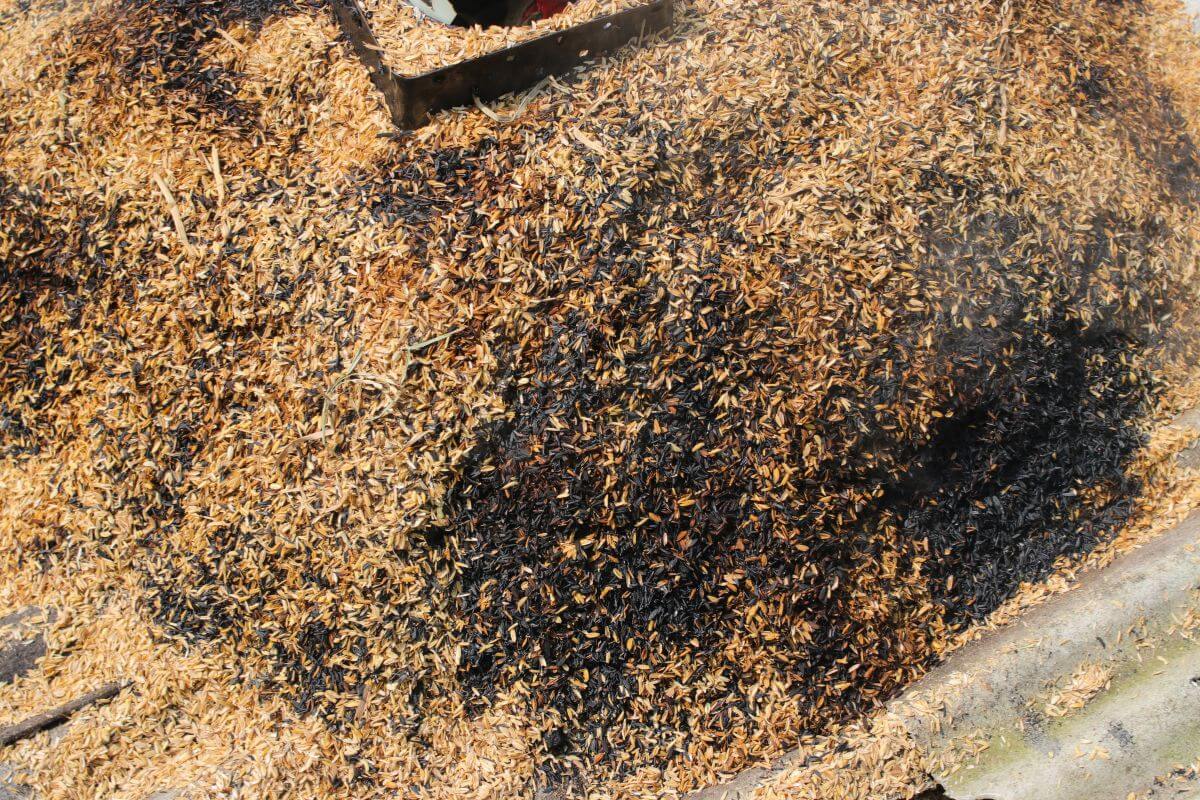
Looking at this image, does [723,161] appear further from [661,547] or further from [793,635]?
[793,635]

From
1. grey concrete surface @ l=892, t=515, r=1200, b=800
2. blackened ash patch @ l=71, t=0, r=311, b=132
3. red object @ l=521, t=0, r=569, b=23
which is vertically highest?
red object @ l=521, t=0, r=569, b=23

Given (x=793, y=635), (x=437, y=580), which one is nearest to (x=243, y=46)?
(x=437, y=580)

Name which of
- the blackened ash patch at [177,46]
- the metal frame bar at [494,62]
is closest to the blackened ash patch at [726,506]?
the metal frame bar at [494,62]

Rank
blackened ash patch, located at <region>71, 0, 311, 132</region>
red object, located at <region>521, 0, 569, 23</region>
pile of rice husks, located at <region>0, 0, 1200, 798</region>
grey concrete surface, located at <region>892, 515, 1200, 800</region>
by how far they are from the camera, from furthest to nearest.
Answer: red object, located at <region>521, 0, 569, 23</region> < blackened ash patch, located at <region>71, 0, 311, 132</region> < pile of rice husks, located at <region>0, 0, 1200, 798</region> < grey concrete surface, located at <region>892, 515, 1200, 800</region>

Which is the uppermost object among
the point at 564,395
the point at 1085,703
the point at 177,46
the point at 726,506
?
the point at 177,46

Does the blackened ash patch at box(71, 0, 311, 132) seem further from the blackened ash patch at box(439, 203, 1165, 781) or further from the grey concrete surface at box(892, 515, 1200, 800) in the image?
the grey concrete surface at box(892, 515, 1200, 800)

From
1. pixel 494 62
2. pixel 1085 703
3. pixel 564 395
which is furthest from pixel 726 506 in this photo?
pixel 494 62

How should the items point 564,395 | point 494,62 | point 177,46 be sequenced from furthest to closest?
1. point 177,46
2. point 494,62
3. point 564,395

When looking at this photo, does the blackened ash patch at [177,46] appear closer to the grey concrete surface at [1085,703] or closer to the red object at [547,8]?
the red object at [547,8]

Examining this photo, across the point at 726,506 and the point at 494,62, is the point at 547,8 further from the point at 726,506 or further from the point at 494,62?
the point at 726,506

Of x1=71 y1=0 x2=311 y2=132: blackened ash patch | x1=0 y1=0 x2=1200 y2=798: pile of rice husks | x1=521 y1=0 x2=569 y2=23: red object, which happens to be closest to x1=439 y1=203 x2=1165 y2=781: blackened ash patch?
x1=0 y1=0 x2=1200 y2=798: pile of rice husks
